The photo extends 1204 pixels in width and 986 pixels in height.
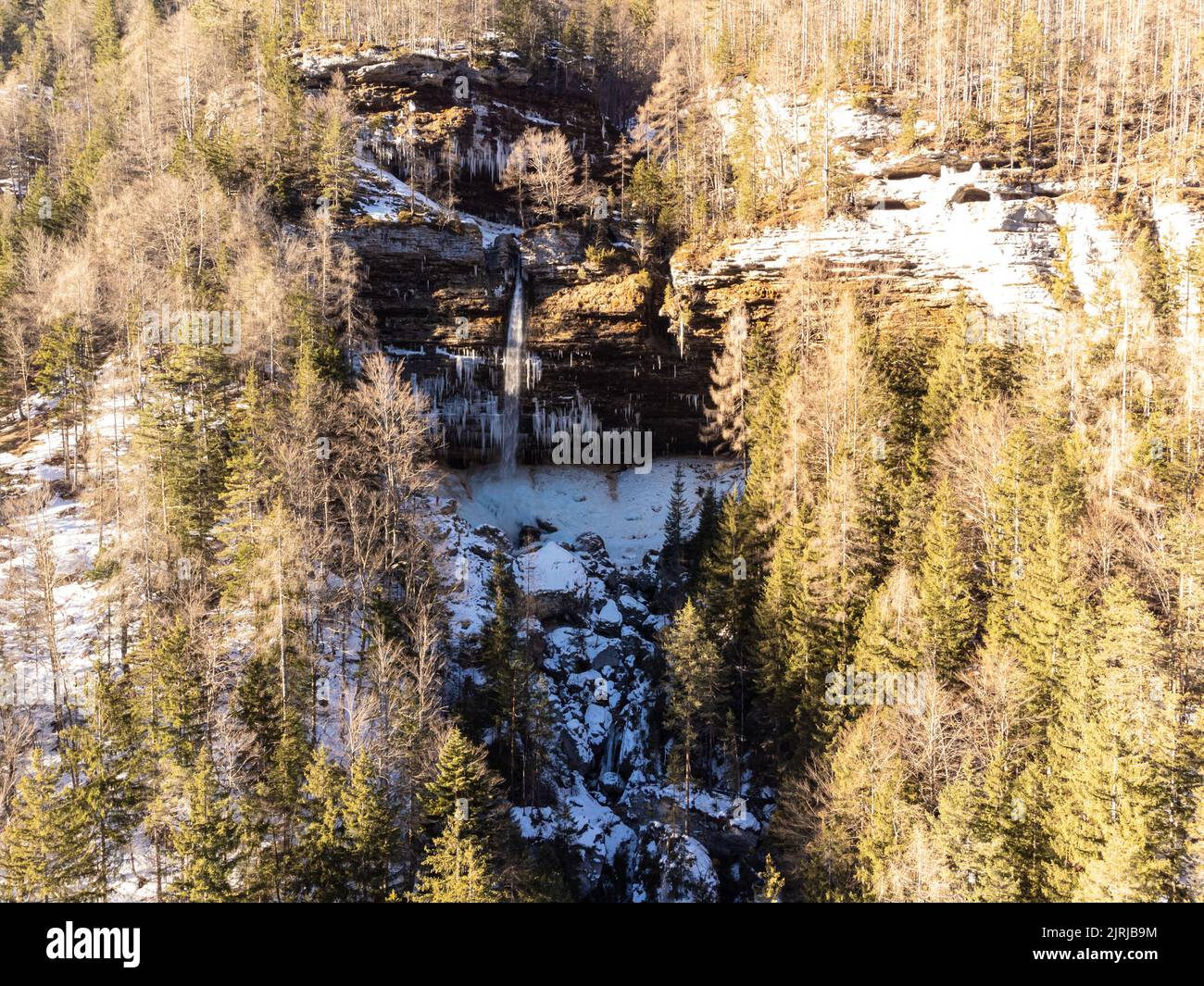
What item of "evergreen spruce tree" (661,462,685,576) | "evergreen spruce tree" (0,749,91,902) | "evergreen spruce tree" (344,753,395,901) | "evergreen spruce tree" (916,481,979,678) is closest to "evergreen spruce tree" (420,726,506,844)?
"evergreen spruce tree" (344,753,395,901)

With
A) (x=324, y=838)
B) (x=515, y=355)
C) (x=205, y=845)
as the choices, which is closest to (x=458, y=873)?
(x=324, y=838)

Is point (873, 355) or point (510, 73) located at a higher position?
point (510, 73)

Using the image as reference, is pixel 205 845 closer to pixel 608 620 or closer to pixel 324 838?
pixel 324 838

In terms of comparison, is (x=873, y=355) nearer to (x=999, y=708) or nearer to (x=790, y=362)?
(x=790, y=362)

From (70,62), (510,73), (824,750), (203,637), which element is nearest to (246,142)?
(510,73)

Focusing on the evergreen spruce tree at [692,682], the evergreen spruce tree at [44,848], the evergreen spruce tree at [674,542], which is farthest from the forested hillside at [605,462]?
the evergreen spruce tree at [674,542]

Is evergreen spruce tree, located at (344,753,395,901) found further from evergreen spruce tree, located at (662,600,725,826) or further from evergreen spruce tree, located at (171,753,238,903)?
evergreen spruce tree, located at (662,600,725,826)
